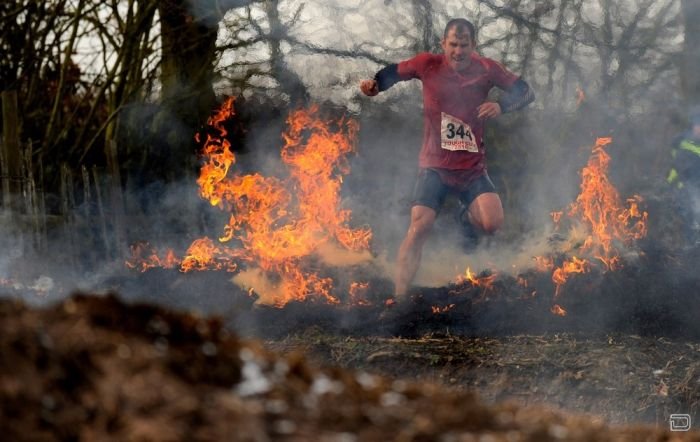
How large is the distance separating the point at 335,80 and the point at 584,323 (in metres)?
3.67

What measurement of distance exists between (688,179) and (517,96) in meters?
1.79

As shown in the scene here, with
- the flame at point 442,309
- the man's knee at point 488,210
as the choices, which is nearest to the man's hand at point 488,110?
the man's knee at point 488,210

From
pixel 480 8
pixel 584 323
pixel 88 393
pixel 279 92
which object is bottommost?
pixel 584 323

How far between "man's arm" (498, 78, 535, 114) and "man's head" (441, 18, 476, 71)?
46 cm

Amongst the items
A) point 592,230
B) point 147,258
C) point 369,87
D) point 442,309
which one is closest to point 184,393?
point 442,309

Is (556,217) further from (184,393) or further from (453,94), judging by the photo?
(184,393)

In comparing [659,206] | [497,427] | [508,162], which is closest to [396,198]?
[508,162]

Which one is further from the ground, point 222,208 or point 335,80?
point 335,80

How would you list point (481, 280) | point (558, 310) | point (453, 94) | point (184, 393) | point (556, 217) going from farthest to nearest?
point (556, 217) → point (453, 94) → point (481, 280) → point (558, 310) → point (184, 393)

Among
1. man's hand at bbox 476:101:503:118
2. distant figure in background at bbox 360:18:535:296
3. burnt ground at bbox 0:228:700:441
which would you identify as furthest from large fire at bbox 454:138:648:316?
man's hand at bbox 476:101:503:118

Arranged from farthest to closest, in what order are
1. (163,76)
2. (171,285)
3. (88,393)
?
(163,76)
(171,285)
(88,393)

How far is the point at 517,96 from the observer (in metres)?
8.79

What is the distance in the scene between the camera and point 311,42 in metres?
10.1

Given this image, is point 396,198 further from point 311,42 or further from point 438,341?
point 438,341
